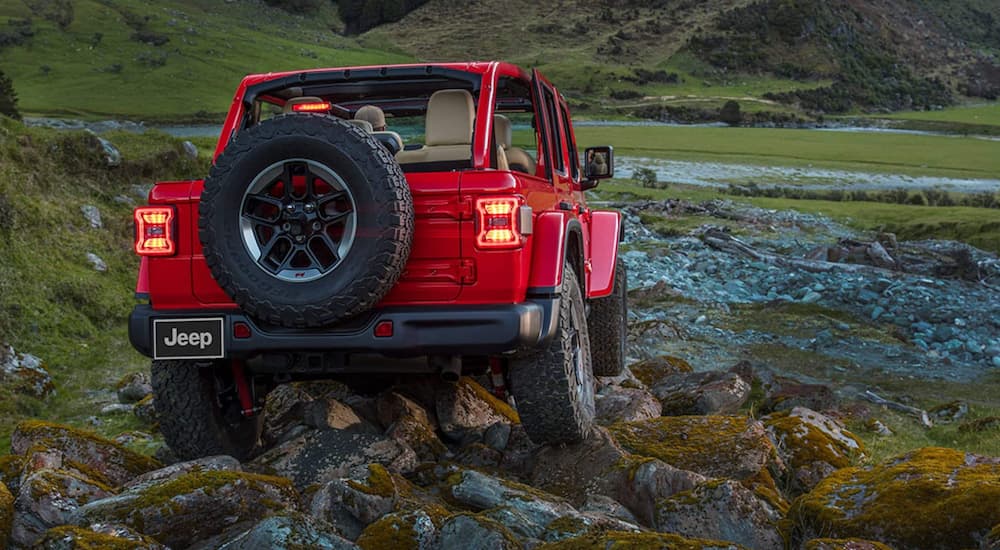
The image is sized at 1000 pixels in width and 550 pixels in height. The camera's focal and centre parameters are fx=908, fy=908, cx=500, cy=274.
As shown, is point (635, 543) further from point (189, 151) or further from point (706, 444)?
point (189, 151)

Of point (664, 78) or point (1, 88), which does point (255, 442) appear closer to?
point (1, 88)

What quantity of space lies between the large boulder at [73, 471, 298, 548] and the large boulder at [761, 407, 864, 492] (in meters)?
3.23

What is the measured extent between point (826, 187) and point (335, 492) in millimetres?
36182

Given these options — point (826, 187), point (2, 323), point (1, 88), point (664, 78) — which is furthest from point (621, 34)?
point (2, 323)

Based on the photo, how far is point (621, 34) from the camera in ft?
508

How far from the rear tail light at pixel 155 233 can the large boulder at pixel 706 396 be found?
4366 mm

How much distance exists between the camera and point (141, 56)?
8144 cm

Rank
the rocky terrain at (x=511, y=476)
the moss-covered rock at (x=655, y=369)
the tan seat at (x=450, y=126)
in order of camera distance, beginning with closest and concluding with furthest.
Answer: the rocky terrain at (x=511, y=476) → the tan seat at (x=450, y=126) → the moss-covered rock at (x=655, y=369)

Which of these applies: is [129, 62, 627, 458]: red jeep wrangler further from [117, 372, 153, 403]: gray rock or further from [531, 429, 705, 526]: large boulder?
[117, 372, 153, 403]: gray rock

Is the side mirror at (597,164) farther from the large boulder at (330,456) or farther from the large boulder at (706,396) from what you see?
the large boulder at (330,456)

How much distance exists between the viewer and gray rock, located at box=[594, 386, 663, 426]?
22.9ft

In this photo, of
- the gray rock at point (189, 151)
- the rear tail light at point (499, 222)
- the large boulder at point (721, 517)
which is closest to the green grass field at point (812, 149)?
the gray rock at point (189, 151)

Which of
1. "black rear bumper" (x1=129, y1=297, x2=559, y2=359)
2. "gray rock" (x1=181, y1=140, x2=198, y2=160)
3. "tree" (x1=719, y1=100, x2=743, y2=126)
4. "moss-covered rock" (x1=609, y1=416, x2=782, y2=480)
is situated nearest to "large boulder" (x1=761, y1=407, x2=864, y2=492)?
"moss-covered rock" (x1=609, y1=416, x2=782, y2=480)

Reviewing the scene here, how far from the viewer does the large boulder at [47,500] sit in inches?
166
